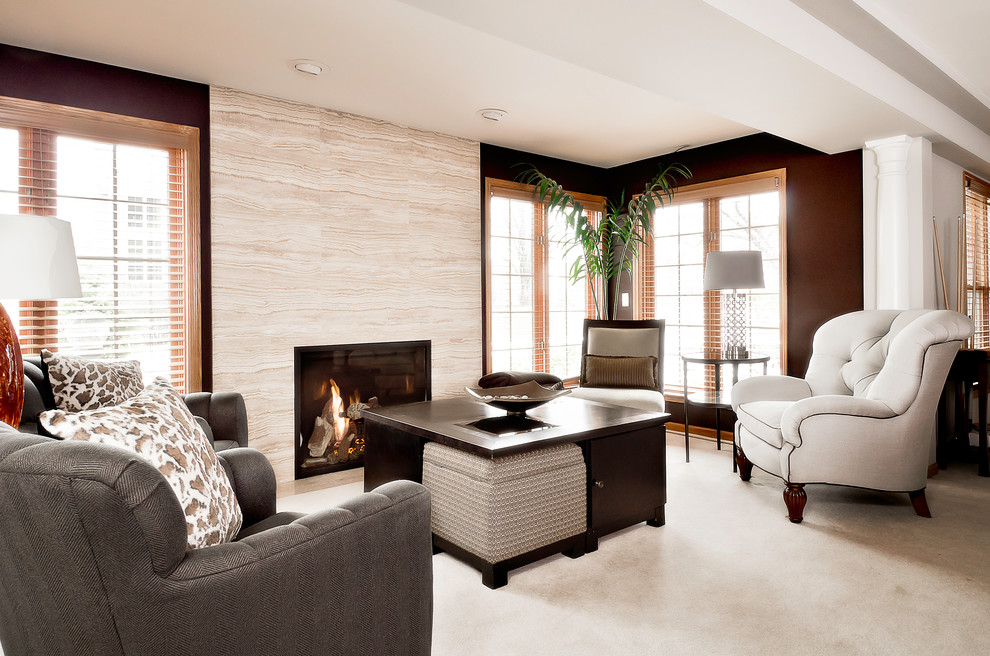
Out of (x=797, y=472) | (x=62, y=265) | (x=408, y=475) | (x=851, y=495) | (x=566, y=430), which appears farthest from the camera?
(x=851, y=495)

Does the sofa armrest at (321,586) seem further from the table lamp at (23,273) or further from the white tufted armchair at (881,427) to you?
the white tufted armchair at (881,427)

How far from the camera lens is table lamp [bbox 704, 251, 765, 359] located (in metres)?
4.09

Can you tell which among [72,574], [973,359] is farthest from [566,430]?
[973,359]

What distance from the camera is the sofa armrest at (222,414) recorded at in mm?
2789

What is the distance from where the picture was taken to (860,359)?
138 inches

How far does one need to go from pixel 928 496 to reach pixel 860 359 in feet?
2.80

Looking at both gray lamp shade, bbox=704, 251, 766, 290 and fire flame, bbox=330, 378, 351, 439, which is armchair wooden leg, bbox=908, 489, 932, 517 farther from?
fire flame, bbox=330, 378, 351, 439

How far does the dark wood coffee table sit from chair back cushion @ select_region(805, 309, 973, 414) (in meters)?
1.19

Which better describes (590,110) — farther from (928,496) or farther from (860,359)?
(928,496)

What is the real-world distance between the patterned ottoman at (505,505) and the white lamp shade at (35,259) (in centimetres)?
154

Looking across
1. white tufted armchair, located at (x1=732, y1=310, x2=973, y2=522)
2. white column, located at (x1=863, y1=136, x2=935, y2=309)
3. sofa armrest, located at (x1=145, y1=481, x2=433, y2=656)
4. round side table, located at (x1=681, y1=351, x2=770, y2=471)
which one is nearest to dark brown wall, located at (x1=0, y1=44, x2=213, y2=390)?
sofa armrest, located at (x1=145, y1=481, x2=433, y2=656)

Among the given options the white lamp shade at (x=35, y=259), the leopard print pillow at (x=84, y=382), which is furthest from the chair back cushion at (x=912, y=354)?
the white lamp shade at (x=35, y=259)

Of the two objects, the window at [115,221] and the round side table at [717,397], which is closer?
the window at [115,221]

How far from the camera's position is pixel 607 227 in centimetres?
563
